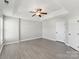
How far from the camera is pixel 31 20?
8.81 m

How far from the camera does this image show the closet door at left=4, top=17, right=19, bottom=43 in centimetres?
631

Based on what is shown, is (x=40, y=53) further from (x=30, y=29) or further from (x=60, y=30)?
(x=30, y=29)

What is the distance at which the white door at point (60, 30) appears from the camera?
21.0ft

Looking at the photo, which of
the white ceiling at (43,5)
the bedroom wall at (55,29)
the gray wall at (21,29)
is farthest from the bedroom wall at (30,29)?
the white ceiling at (43,5)

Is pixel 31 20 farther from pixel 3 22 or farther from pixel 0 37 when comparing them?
pixel 0 37

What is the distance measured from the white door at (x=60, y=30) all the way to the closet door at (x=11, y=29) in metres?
3.72

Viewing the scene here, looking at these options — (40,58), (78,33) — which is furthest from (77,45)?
(40,58)

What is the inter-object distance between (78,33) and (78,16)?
955 mm

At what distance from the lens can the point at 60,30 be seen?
6.81m

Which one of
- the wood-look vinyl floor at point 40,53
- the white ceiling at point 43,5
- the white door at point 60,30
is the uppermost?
the white ceiling at point 43,5

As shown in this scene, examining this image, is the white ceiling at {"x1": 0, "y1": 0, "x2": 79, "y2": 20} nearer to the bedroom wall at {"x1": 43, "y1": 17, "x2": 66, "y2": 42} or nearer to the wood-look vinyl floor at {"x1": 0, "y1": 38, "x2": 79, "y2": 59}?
the bedroom wall at {"x1": 43, "y1": 17, "x2": 66, "y2": 42}

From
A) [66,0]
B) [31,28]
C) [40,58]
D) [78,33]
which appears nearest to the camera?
[40,58]

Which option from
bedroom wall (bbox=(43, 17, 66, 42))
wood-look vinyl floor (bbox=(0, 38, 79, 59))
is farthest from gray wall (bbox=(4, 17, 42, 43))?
wood-look vinyl floor (bbox=(0, 38, 79, 59))

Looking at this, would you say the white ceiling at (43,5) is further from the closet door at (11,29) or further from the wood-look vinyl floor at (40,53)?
the wood-look vinyl floor at (40,53)
